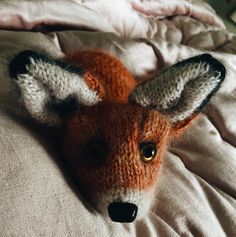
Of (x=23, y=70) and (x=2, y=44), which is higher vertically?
(x=23, y=70)

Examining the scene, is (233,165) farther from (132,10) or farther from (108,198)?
(132,10)

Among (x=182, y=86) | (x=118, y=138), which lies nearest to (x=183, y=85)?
(x=182, y=86)

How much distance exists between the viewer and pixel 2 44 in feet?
2.56

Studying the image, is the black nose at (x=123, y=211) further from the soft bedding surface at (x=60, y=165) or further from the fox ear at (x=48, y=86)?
the fox ear at (x=48, y=86)

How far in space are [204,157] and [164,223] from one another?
0.18 m

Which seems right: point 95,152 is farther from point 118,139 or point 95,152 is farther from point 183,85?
point 183,85

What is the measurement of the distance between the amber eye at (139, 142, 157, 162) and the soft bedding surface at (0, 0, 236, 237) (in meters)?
0.09

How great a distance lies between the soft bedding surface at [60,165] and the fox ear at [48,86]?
0.04m

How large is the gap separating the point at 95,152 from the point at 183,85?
5.4 inches

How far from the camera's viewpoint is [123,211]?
496mm

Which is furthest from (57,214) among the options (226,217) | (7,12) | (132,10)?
(132,10)

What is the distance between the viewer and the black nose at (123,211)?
50 cm

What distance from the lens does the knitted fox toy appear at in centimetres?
49

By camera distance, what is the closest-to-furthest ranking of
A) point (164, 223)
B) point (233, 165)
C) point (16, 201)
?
point (16, 201), point (164, 223), point (233, 165)
